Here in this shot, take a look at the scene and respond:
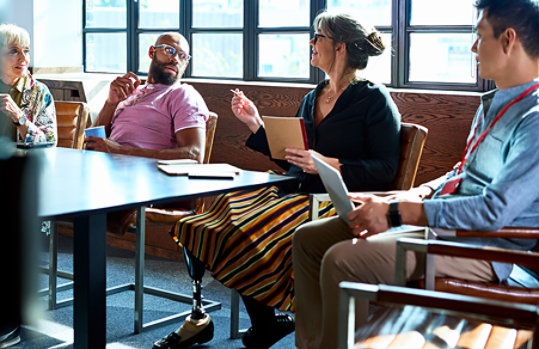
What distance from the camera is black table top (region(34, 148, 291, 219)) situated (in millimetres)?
1675

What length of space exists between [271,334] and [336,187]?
100 centimetres

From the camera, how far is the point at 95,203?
5.51 feet

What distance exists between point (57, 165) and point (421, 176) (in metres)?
1.87

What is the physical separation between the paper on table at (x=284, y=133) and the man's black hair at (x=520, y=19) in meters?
0.76

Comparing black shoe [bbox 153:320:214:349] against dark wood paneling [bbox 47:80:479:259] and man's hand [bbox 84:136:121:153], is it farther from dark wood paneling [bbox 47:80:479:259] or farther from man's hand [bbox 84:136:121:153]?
dark wood paneling [bbox 47:80:479:259]

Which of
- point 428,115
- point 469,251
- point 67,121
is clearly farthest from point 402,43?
point 469,251

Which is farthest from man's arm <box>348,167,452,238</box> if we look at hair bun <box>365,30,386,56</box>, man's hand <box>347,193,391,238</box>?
hair bun <box>365,30,386,56</box>

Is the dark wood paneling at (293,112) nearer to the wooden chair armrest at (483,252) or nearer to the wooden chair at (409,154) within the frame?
the wooden chair at (409,154)

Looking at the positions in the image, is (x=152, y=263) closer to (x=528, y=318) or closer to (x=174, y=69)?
(x=174, y=69)

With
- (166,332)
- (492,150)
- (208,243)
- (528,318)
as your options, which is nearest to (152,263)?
(166,332)

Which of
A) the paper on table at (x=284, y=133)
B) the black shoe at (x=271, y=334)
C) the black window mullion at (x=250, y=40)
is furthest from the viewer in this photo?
the black window mullion at (x=250, y=40)

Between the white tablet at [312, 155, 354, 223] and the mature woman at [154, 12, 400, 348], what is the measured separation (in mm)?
521

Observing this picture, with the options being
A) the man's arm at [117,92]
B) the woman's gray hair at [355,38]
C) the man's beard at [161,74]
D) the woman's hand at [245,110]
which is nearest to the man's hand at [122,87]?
the man's arm at [117,92]

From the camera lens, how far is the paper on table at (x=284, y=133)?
231 cm
